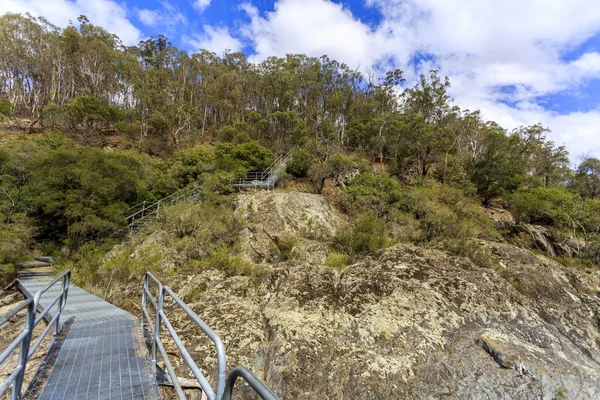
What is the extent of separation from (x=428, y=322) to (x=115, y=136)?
3385cm

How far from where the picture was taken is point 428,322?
5.74 metres

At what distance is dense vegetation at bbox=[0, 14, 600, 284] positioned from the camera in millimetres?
11492

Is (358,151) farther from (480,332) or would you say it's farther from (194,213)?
(480,332)

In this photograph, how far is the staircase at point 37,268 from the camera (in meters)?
9.34

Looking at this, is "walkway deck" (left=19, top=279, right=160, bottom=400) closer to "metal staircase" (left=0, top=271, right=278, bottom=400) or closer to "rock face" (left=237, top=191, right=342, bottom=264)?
"metal staircase" (left=0, top=271, right=278, bottom=400)

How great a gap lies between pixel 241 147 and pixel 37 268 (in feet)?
45.9

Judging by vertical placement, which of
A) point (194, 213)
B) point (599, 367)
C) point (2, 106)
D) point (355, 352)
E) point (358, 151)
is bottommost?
point (599, 367)

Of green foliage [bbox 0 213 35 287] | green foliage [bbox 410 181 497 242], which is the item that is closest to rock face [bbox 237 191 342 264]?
green foliage [bbox 410 181 497 242]

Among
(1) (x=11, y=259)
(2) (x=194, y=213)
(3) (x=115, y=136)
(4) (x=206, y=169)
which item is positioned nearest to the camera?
(1) (x=11, y=259)

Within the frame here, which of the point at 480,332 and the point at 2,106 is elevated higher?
the point at 2,106

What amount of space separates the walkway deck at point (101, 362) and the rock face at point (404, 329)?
1.05 meters

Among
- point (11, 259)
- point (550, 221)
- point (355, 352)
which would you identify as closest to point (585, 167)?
point (550, 221)

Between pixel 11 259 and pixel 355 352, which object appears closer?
pixel 355 352

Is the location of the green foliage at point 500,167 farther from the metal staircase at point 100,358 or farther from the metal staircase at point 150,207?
the metal staircase at point 100,358
